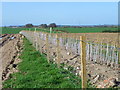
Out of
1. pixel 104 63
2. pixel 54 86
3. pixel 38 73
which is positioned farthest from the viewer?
pixel 104 63

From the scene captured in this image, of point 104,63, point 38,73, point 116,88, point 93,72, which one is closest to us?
point 116,88

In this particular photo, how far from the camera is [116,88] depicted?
5.39m

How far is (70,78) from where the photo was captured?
6793mm

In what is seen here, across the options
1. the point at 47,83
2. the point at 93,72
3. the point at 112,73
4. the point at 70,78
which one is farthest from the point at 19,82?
the point at 112,73

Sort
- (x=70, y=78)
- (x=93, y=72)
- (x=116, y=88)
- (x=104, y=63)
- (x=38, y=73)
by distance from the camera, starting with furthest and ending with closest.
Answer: (x=104, y=63)
(x=38, y=73)
(x=93, y=72)
(x=70, y=78)
(x=116, y=88)

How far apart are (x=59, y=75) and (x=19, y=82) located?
1261 millimetres

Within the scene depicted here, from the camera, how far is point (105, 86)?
17.8 feet

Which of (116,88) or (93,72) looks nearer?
(116,88)

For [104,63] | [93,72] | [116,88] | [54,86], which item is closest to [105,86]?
[116,88]

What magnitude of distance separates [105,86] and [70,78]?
157cm

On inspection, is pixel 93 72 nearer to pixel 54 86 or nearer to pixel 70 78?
pixel 70 78

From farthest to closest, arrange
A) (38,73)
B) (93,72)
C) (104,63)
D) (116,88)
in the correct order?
(104,63) → (38,73) → (93,72) → (116,88)

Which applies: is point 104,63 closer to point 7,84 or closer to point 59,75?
point 59,75

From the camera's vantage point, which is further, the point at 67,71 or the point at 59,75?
the point at 67,71
